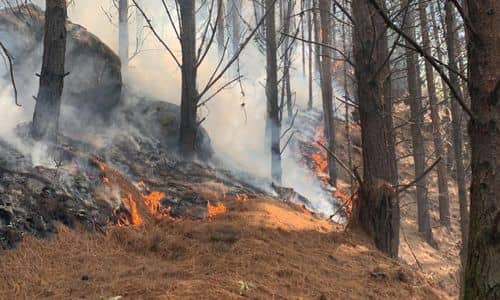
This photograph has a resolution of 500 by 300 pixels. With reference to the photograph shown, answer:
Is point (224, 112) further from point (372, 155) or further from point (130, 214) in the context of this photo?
point (372, 155)

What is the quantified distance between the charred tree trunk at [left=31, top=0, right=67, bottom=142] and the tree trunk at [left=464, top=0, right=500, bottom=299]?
628 cm

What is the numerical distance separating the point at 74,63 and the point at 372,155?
24.8ft

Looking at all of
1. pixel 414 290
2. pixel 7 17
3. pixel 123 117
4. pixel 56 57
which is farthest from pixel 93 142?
pixel 414 290

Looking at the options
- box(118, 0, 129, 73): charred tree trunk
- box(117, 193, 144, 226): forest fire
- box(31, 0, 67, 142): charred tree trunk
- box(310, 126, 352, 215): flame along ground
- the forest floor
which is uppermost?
box(118, 0, 129, 73): charred tree trunk

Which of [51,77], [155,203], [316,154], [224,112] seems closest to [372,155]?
[155,203]

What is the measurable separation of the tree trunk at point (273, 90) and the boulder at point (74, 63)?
4236 mm

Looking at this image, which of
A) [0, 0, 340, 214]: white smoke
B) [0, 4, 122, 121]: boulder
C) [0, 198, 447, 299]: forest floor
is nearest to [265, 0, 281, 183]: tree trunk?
[0, 0, 340, 214]: white smoke

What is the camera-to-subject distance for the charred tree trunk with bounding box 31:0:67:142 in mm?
7098

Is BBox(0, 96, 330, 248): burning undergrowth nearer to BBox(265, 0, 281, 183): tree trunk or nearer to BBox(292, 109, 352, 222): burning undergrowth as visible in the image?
BBox(265, 0, 281, 183): tree trunk

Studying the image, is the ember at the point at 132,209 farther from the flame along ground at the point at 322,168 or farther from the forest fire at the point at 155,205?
the flame along ground at the point at 322,168

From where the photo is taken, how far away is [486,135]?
91.5 inches

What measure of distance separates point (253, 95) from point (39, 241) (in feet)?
59.7

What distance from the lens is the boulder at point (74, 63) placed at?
9945 mm

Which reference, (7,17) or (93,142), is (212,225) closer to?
(93,142)
